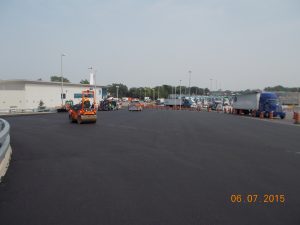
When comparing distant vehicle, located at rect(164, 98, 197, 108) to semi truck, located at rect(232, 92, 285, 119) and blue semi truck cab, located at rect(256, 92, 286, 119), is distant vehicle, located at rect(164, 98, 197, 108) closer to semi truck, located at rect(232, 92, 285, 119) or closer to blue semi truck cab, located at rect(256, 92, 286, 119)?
semi truck, located at rect(232, 92, 285, 119)

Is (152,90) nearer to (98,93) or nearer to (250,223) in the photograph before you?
(98,93)

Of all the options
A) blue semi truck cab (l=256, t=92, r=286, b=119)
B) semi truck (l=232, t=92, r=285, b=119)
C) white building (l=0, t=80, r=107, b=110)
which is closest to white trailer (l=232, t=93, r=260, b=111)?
semi truck (l=232, t=92, r=285, b=119)

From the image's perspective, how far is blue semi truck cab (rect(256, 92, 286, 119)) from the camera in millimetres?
43688

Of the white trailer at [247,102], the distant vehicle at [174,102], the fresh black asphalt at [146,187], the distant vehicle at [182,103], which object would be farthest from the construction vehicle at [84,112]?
the distant vehicle at [174,102]

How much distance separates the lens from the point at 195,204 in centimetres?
600

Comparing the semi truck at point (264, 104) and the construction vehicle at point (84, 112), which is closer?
the construction vehicle at point (84, 112)

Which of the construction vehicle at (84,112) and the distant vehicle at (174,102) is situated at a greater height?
the construction vehicle at (84,112)

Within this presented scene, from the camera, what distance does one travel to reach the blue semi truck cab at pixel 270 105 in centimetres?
4369

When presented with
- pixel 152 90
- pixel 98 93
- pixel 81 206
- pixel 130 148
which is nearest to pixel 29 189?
pixel 81 206

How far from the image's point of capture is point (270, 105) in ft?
144

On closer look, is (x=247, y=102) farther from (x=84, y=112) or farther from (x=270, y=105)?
(x=84, y=112)

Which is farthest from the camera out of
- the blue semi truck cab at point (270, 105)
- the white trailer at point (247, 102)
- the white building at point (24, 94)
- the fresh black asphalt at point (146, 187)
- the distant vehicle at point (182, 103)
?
the distant vehicle at point (182, 103)

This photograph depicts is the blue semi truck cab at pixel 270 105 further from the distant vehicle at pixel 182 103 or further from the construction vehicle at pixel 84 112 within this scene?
the distant vehicle at pixel 182 103

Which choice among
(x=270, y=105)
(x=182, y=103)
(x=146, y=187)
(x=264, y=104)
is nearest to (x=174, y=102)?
(x=182, y=103)
